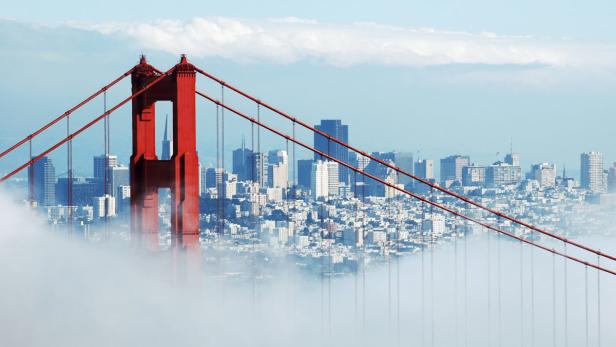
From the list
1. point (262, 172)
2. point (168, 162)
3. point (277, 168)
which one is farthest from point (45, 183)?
point (168, 162)

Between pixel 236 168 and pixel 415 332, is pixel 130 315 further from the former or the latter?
pixel 236 168

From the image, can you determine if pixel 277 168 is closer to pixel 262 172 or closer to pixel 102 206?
pixel 262 172

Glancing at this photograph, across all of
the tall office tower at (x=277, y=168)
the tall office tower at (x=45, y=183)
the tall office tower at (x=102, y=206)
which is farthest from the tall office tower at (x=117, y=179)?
the tall office tower at (x=277, y=168)

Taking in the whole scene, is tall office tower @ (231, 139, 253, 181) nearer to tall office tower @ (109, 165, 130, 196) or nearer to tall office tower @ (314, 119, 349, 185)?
tall office tower @ (314, 119, 349, 185)

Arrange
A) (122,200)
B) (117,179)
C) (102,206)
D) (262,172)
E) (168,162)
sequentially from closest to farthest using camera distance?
(168,162) < (122,200) < (117,179) < (102,206) < (262,172)

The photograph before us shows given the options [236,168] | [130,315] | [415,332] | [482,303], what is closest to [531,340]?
[415,332]

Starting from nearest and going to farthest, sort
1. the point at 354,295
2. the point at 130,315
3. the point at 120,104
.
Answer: the point at 120,104 < the point at 130,315 < the point at 354,295

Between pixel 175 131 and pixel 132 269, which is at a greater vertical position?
pixel 175 131
